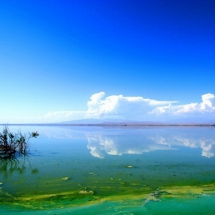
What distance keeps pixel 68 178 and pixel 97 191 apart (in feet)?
7.70

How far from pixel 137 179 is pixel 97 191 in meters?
2.43

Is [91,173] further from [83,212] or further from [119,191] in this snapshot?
[83,212]

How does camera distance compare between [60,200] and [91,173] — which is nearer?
[60,200]

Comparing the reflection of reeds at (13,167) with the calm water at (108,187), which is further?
the reflection of reeds at (13,167)

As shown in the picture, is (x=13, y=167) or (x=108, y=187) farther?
(x=13, y=167)

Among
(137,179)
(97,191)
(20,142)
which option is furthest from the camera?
(20,142)

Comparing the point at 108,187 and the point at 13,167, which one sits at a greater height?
the point at 13,167

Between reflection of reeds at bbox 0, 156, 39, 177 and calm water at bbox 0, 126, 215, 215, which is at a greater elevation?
reflection of reeds at bbox 0, 156, 39, 177

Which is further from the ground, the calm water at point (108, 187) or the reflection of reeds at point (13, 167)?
the reflection of reeds at point (13, 167)

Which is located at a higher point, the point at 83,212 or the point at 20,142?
the point at 20,142

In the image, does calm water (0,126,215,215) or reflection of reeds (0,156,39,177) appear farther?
reflection of reeds (0,156,39,177)

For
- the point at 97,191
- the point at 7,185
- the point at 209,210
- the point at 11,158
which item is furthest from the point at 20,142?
the point at 209,210

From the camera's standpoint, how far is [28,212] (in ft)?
20.0

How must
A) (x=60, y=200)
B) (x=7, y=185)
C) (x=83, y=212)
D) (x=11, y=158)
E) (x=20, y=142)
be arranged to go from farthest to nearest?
(x=20, y=142) → (x=11, y=158) → (x=7, y=185) → (x=60, y=200) → (x=83, y=212)
